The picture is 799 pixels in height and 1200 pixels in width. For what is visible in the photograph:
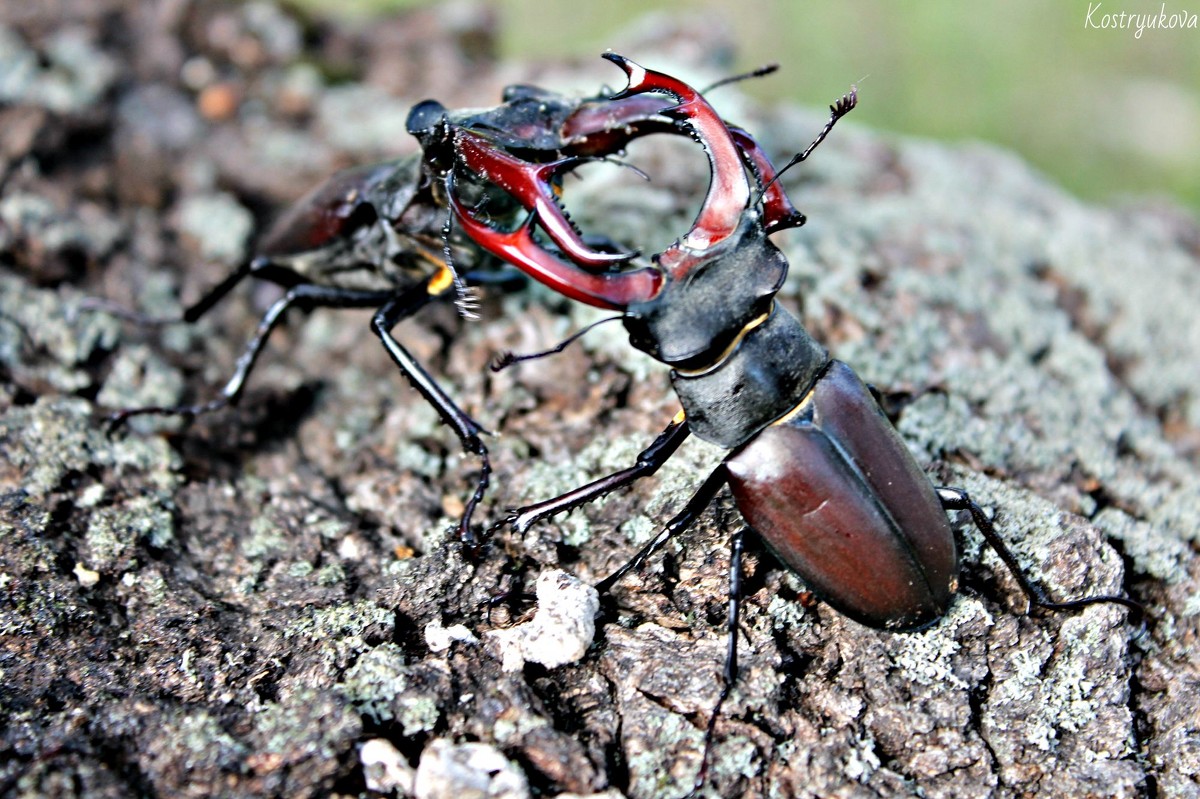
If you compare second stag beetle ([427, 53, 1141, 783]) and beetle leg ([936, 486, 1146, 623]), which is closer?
second stag beetle ([427, 53, 1141, 783])

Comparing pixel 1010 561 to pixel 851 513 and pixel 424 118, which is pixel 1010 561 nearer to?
pixel 851 513

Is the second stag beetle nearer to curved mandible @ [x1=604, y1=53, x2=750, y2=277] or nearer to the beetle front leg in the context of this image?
curved mandible @ [x1=604, y1=53, x2=750, y2=277]

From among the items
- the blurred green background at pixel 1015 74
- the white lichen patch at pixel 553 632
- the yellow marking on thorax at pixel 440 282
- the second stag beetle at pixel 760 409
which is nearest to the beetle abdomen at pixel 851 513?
the second stag beetle at pixel 760 409

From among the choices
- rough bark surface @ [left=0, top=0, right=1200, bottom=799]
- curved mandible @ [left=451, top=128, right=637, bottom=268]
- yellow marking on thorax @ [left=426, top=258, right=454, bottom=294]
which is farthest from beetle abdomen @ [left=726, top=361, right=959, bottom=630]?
yellow marking on thorax @ [left=426, top=258, right=454, bottom=294]

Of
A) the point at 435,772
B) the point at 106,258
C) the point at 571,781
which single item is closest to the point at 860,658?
the point at 571,781

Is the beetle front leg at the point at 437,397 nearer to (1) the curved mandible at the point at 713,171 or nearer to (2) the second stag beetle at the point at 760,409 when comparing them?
(2) the second stag beetle at the point at 760,409

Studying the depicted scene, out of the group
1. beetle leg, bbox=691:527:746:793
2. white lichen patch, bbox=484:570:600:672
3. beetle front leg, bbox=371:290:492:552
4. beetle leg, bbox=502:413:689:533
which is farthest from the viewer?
beetle front leg, bbox=371:290:492:552

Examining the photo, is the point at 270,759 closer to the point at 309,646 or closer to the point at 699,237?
Answer: the point at 309,646
